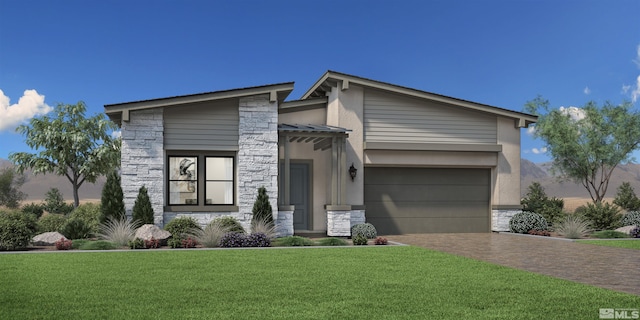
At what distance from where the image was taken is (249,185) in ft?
59.0

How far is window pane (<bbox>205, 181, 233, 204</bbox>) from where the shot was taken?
59.7ft

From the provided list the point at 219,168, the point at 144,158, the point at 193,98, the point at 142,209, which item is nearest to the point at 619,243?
the point at 219,168

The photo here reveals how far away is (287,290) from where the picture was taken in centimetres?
823

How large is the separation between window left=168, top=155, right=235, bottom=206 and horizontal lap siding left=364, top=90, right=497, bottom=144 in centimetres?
506

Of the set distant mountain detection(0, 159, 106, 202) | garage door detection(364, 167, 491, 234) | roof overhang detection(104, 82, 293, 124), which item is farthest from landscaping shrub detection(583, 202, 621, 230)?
distant mountain detection(0, 159, 106, 202)

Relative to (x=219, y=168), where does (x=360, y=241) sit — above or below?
below

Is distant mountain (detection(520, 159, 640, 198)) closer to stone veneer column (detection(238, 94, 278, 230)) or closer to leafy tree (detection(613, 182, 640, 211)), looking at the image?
leafy tree (detection(613, 182, 640, 211))

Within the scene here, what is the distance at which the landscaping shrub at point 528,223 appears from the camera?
19812mm

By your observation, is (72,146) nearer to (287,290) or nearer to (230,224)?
(230,224)

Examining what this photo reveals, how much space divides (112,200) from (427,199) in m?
10.7

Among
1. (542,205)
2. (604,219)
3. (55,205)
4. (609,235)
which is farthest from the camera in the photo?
(55,205)

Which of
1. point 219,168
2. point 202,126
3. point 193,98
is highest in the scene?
point 193,98

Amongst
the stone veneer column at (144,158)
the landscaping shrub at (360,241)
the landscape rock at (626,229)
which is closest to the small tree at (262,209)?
the stone veneer column at (144,158)

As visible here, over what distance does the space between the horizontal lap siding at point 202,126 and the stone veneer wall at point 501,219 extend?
984 centimetres
